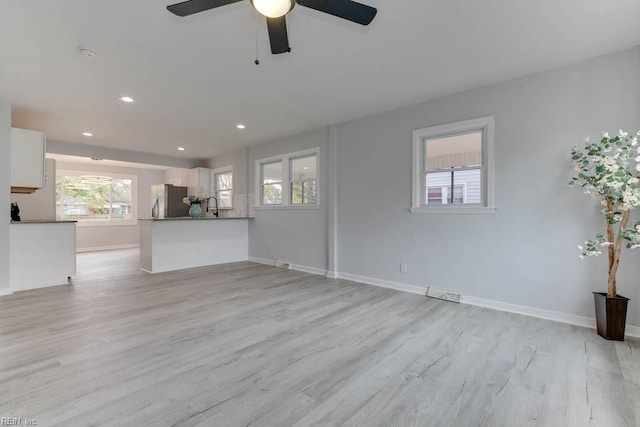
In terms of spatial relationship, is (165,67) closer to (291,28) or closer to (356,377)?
(291,28)

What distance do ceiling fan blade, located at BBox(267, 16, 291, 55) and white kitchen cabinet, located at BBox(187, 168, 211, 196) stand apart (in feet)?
20.1

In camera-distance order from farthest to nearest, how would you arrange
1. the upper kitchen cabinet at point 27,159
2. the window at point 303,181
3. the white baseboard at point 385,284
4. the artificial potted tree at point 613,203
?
the window at point 303,181 → the upper kitchen cabinet at point 27,159 → the white baseboard at point 385,284 → the artificial potted tree at point 613,203

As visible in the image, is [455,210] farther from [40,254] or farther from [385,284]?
[40,254]

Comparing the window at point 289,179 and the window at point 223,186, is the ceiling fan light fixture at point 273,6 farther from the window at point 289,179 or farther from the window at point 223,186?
the window at point 223,186

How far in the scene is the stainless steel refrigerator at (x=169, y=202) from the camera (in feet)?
24.4

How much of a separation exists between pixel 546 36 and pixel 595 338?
263 centimetres

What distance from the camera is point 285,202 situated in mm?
5703

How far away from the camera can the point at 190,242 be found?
18.4 ft

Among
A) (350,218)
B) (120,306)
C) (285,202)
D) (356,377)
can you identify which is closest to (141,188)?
(285,202)

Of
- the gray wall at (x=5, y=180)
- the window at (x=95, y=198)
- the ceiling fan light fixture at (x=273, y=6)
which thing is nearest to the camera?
the ceiling fan light fixture at (x=273, y=6)

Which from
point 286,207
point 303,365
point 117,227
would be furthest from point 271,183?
point 117,227

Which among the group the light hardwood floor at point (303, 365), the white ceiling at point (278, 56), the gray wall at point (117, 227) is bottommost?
the light hardwood floor at point (303, 365)

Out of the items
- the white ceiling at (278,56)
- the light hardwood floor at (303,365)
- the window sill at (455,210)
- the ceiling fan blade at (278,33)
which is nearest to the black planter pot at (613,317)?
the light hardwood floor at (303,365)

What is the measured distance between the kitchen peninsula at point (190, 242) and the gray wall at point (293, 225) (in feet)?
1.11
